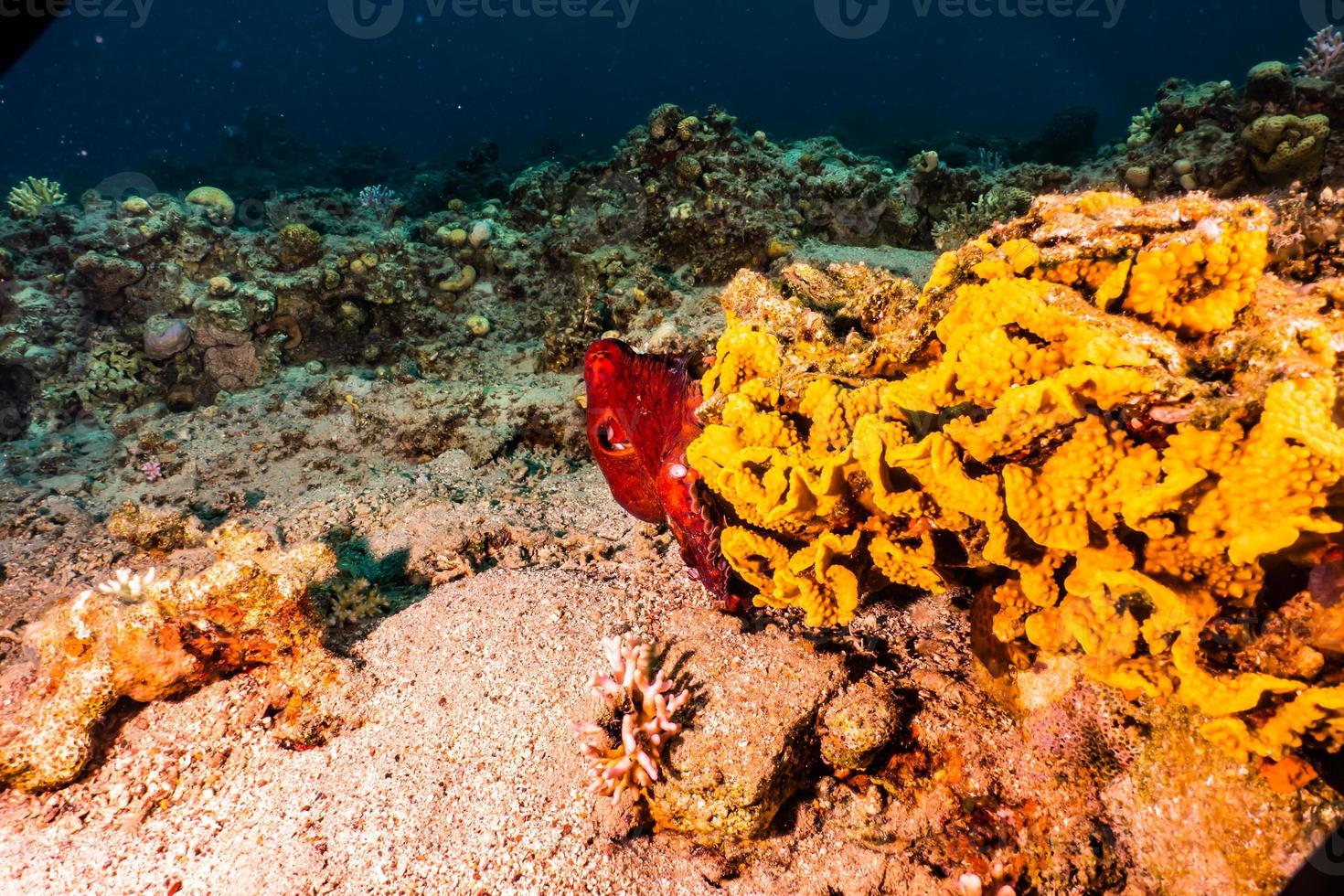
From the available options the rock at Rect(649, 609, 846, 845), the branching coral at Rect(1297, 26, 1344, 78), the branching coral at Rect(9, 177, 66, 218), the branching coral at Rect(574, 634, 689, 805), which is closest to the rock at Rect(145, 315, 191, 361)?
the branching coral at Rect(9, 177, 66, 218)

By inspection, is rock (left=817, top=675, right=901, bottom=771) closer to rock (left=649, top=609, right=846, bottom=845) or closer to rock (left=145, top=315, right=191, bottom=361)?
rock (left=649, top=609, right=846, bottom=845)

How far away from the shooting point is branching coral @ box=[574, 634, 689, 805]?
7.77 feet

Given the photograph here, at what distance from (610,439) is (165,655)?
2.41m

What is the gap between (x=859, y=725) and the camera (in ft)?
7.90

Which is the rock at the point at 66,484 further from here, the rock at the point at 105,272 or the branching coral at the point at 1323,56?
the branching coral at the point at 1323,56

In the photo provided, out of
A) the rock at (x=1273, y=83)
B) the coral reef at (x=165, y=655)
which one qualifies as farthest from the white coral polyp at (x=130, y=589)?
the rock at (x=1273, y=83)

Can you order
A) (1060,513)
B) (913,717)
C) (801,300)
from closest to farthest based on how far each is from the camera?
(1060,513), (913,717), (801,300)

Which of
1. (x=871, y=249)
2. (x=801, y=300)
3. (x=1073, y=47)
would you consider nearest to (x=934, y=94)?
(x=1073, y=47)

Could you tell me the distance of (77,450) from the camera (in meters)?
6.50

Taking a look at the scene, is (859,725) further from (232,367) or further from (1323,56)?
(1323,56)

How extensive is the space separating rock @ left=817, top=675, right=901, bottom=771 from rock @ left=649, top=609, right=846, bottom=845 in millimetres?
61

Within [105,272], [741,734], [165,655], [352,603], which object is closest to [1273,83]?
[741,734]

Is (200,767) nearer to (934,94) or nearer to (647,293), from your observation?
(647,293)

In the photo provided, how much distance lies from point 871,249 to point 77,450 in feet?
31.3
